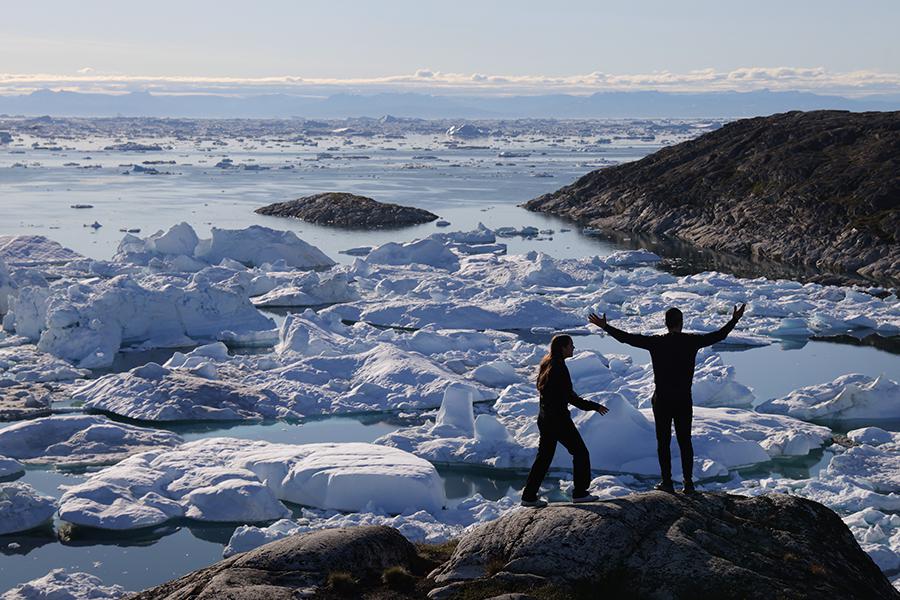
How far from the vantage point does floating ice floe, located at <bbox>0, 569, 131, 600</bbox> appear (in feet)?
36.6

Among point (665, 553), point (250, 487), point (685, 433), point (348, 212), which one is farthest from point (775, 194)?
point (665, 553)

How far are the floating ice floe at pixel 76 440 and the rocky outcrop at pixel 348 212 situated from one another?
110ft

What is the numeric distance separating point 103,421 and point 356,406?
13.9ft

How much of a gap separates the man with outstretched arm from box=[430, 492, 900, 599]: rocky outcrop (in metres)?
0.36

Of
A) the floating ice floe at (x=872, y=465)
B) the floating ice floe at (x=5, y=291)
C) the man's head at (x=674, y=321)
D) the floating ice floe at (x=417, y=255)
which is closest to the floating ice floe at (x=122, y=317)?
the floating ice floe at (x=5, y=291)

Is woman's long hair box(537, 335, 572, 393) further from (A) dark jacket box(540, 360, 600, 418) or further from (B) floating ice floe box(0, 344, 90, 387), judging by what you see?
(B) floating ice floe box(0, 344, 90, 387)

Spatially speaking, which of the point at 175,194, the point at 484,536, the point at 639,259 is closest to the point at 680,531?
the point at 484,536

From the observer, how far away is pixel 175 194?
61438 mm

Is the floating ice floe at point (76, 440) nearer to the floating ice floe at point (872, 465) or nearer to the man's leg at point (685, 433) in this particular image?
the floating ice floe at point (872, 465)

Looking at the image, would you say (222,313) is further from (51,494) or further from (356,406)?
(51,494)

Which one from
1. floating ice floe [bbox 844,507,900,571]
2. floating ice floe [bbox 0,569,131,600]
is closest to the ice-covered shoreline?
floating ice floe [bbox 844,507,900,571]

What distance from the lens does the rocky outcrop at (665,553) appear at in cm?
730

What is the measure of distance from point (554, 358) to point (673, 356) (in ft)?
2.80

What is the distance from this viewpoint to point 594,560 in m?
7.39
